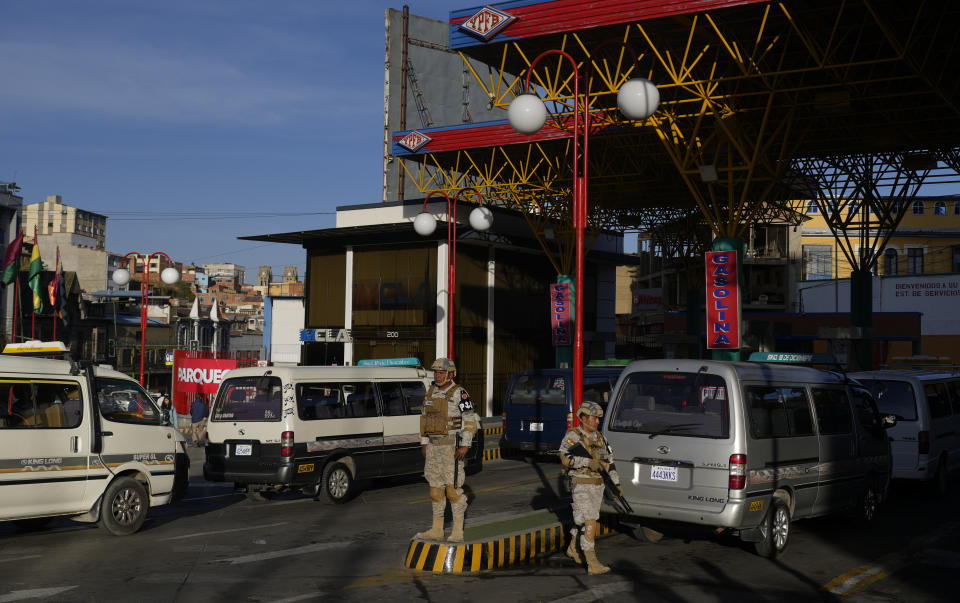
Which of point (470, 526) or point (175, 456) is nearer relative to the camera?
point (470, 526)

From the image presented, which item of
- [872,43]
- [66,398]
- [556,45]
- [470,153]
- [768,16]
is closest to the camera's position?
[66,398]

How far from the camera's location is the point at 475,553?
9.16m

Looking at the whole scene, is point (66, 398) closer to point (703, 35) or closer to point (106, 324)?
point (703, 35)

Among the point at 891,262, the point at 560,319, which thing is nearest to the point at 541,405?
the point at 560,319

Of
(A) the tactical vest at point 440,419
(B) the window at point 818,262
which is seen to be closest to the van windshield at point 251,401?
(A) the tactical vest at point 440,419

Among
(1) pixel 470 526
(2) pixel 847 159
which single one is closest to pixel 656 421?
(1) pixel 470 526

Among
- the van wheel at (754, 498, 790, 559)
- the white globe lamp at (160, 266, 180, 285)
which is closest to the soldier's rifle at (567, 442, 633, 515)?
the van wheel at (754, 498, 790, 559)

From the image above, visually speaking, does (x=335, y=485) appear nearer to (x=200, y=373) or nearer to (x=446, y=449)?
(x=446, y=449)

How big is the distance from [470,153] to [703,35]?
12.8 metres

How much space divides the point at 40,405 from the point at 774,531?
878 cm

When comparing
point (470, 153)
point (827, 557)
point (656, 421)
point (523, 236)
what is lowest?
point (827, 557)

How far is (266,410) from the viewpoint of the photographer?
13.8m

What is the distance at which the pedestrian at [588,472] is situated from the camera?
29.3ft

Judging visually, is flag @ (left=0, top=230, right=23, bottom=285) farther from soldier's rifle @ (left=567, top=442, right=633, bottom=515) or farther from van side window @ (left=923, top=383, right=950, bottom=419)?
van side window @ (left=923, top=383, right=950, bottom=419)
